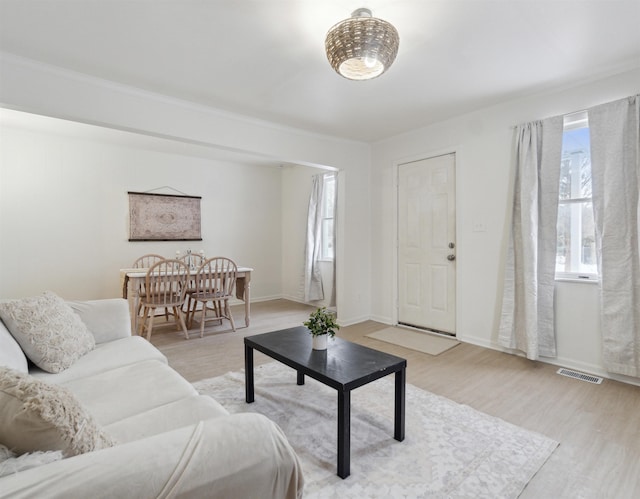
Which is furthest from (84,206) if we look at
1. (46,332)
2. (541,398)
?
(541,398)

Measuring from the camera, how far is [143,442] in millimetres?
834

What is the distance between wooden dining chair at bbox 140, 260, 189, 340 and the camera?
378 cm

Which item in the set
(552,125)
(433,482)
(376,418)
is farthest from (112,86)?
(552,125)

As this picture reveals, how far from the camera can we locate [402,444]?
187cm

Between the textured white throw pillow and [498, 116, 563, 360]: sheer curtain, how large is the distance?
3.40 meters

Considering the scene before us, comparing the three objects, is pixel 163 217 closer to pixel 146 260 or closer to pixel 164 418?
pixel 146 260

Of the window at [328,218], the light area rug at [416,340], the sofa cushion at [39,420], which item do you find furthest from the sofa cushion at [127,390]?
the window at [328,218]

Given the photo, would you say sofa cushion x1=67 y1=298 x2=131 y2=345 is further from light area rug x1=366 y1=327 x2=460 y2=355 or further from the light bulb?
light area rug x1=366 y1=327 x2=460 y2=355

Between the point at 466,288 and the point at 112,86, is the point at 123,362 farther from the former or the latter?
the point at 466,288

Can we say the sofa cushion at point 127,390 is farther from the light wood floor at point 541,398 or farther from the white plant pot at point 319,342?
the light wood floor at point 541,398

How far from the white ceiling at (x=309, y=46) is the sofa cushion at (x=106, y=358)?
197 cm

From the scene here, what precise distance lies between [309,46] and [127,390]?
7.48 ft

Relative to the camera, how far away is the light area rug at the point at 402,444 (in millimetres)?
1563

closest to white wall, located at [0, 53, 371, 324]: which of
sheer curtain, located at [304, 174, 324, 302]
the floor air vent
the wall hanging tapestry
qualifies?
the wall hanging tapestry
